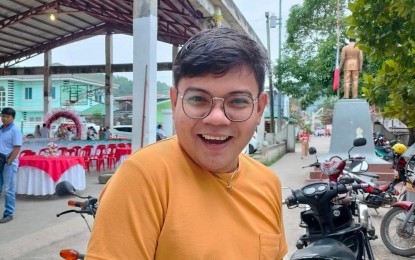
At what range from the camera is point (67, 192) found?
2117 mm

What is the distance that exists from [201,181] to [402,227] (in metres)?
4.19

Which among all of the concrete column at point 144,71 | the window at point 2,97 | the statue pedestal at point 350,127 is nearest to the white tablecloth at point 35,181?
the concrete column at point 144,71

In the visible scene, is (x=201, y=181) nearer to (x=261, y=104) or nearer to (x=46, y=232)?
(x=261, y=104)

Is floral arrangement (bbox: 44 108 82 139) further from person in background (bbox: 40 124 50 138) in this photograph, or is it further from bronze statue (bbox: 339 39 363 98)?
bronze statue (bbox: 339 39 363 98)

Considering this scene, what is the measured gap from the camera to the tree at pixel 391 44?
3.29 metres

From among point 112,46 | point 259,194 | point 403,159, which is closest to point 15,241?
point 259,194

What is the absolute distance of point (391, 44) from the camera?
3.34 metres

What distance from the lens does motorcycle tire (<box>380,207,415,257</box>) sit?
458cm

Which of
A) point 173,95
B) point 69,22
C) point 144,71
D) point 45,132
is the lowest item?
point 45,132

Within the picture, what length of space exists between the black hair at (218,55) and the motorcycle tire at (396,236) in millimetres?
4147

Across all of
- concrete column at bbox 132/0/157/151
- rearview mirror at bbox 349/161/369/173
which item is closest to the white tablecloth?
concrete column at bbox 132/0/157/151

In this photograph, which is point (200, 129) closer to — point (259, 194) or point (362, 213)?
point (259, 194)

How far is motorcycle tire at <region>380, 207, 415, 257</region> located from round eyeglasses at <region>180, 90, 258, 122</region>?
416 centimetres

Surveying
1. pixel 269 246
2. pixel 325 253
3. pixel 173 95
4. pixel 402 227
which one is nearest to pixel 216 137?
pixel 173 95
